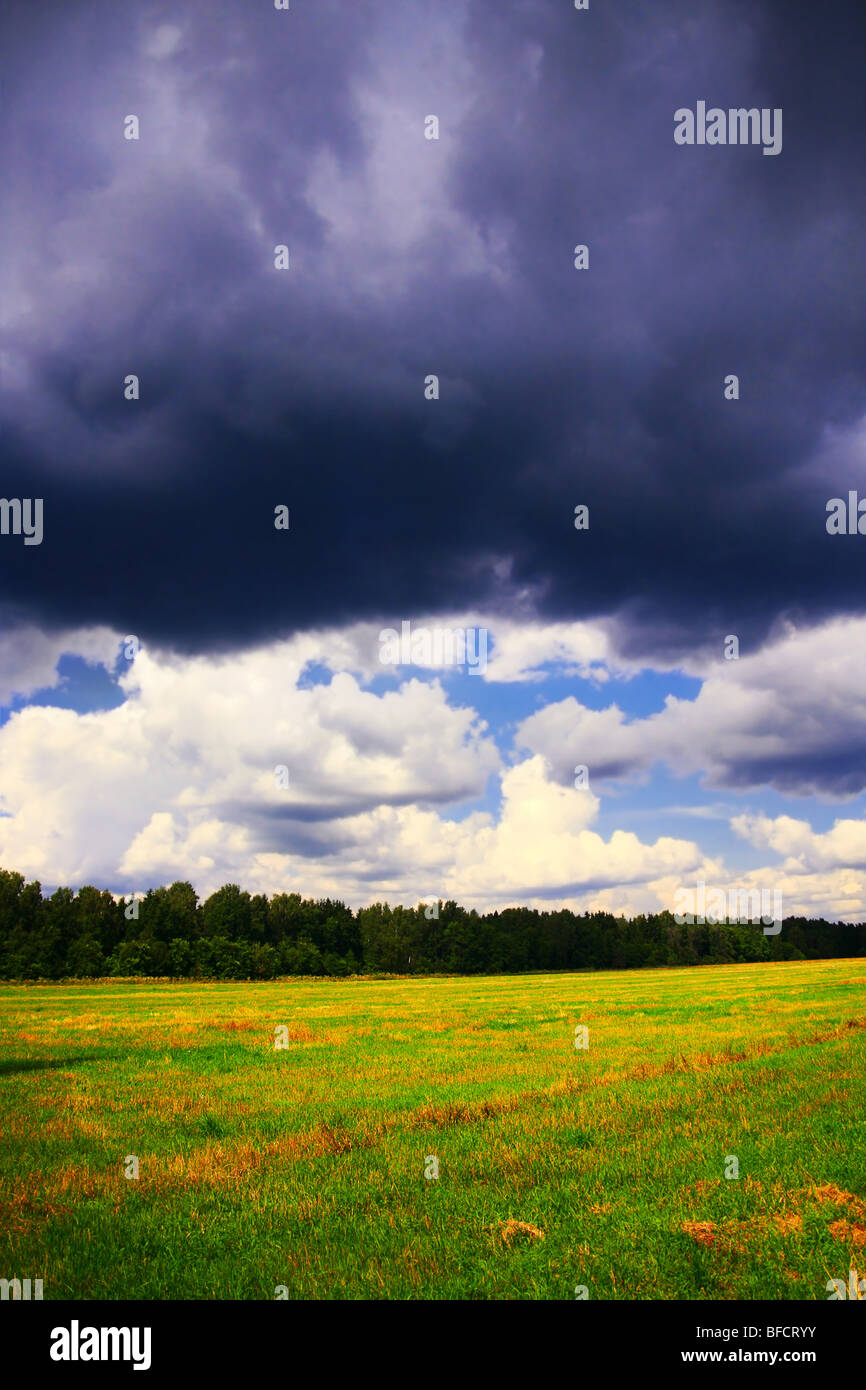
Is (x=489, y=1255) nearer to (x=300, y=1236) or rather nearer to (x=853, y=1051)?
(x=300, y=1236)

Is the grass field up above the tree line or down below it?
above

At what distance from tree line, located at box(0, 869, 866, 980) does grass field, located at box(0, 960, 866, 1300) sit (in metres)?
73.5

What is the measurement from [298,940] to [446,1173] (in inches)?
5647

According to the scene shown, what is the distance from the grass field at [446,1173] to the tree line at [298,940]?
241 feet

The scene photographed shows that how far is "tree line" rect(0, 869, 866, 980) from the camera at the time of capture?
382ft

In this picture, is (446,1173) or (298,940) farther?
(298,940)

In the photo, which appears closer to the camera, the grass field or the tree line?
the grass field

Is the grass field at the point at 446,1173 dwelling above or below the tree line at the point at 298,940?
above

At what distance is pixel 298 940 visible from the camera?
146125 millimetres

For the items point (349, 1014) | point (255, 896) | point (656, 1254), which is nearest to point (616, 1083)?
point (656, 1254)

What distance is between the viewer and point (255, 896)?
165m

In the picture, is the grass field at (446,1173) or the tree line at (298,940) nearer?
the grass field at (446,1173)

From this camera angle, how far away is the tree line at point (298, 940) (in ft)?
382

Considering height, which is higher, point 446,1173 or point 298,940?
point 446,1173
